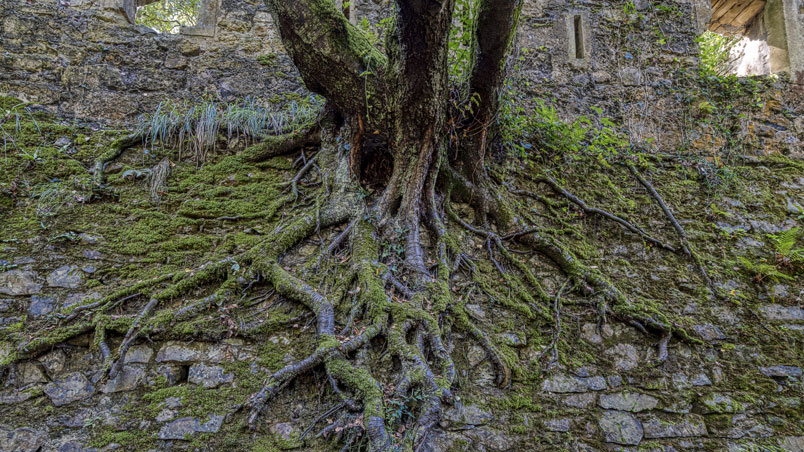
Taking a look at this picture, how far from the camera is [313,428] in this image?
2.27 m

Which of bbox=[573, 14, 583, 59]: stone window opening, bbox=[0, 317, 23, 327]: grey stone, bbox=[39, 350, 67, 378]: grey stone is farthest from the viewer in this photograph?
bbox=[573, 14, 583, 59]: stone window opening

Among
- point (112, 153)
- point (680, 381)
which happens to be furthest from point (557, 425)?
point (112, 153)

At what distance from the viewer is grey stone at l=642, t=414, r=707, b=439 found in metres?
2.67

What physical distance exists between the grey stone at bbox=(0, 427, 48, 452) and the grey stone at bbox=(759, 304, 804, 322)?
4.97m

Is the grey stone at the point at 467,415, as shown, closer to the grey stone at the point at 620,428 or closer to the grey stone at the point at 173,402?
the grey stone at the point at 620,428

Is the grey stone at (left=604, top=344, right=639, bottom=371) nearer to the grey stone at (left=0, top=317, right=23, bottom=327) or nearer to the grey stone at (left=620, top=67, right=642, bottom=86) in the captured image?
the grey stone at (left=620, top=67, right=642, bottom=86)

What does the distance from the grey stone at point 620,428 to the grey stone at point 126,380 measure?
2.85m

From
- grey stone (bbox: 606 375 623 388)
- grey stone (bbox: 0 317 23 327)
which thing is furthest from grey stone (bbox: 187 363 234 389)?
grey stone (bbox: 606 375 623 388)

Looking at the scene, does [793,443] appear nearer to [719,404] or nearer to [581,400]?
[719,404]

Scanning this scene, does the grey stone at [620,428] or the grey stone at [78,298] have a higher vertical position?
the grey stone at [78,298]

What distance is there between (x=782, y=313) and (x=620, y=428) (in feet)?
6.15

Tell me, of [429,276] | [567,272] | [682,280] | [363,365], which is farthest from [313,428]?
[682,280]

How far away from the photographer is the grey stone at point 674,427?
2.67 m

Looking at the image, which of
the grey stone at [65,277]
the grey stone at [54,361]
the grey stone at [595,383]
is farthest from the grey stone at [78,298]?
the grey stone at [595,383]
